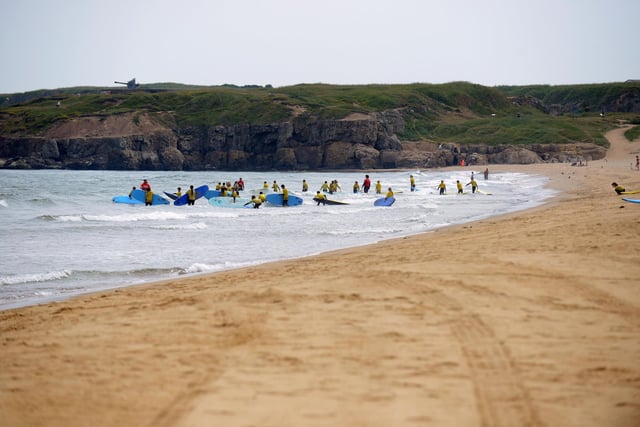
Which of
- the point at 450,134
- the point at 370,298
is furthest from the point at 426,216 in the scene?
the point at 450,134

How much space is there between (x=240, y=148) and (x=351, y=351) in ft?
257

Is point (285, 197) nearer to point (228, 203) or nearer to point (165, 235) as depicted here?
point (228, 203)

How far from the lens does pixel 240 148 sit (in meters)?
82.8

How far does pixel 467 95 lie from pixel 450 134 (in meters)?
26.4

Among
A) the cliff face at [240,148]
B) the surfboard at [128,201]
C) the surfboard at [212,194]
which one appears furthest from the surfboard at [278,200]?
the cliff face at [240,148]

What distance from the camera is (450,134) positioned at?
96.1 m

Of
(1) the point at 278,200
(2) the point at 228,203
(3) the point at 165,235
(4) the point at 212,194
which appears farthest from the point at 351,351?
(4) the point at 212,194

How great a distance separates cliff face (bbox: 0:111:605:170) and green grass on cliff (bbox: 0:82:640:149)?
1.88m

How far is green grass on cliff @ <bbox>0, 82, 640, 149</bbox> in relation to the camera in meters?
83.7

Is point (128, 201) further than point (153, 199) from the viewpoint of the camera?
Yes

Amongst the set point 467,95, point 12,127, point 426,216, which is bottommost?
point 426,216

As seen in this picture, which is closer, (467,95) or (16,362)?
(16,362)

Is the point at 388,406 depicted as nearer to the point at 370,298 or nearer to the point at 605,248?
the point at 370,298

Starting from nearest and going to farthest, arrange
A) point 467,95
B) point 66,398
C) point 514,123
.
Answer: point 66,398 < point 514,123 < point 467,95
